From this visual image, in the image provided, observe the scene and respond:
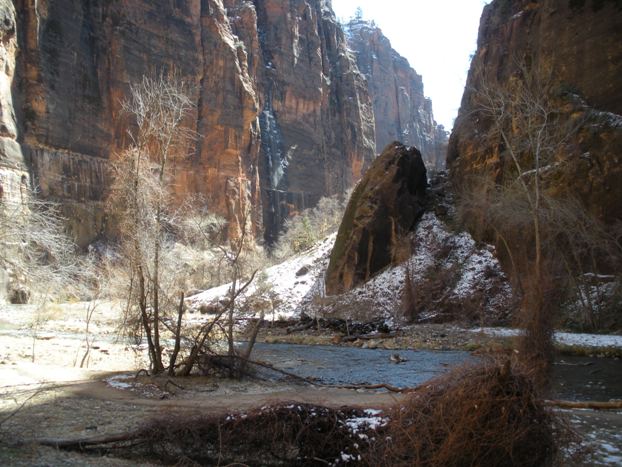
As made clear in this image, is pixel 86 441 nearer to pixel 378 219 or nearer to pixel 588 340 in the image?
pixel 588 340

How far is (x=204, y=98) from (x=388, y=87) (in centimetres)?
9769

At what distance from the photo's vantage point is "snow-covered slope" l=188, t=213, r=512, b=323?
28.4 metres

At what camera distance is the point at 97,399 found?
9812 mm

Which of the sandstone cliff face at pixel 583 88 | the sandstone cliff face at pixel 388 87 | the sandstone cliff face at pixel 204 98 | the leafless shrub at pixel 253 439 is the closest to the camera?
the leafless shrub at pixel 253 439

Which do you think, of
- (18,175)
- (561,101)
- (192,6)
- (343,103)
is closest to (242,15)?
(192,6)

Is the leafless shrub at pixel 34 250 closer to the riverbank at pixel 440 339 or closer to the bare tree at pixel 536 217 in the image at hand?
the bare tree at pixel 536 217

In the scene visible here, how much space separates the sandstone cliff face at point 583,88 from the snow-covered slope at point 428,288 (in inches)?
249

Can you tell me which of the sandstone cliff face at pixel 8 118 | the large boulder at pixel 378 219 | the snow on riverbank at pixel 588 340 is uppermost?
the sandstone cliff face at pixel 8 118

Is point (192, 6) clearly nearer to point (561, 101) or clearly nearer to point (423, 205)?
point (423, 205)

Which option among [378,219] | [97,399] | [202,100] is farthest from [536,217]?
[202,100]

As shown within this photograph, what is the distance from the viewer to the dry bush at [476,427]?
481cm

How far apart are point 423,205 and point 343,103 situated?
8042 cm

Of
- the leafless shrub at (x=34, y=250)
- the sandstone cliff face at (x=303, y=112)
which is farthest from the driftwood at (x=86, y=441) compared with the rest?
the sandstone cliff face at (x=303, y=112)

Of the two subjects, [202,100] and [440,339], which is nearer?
[440,339]
